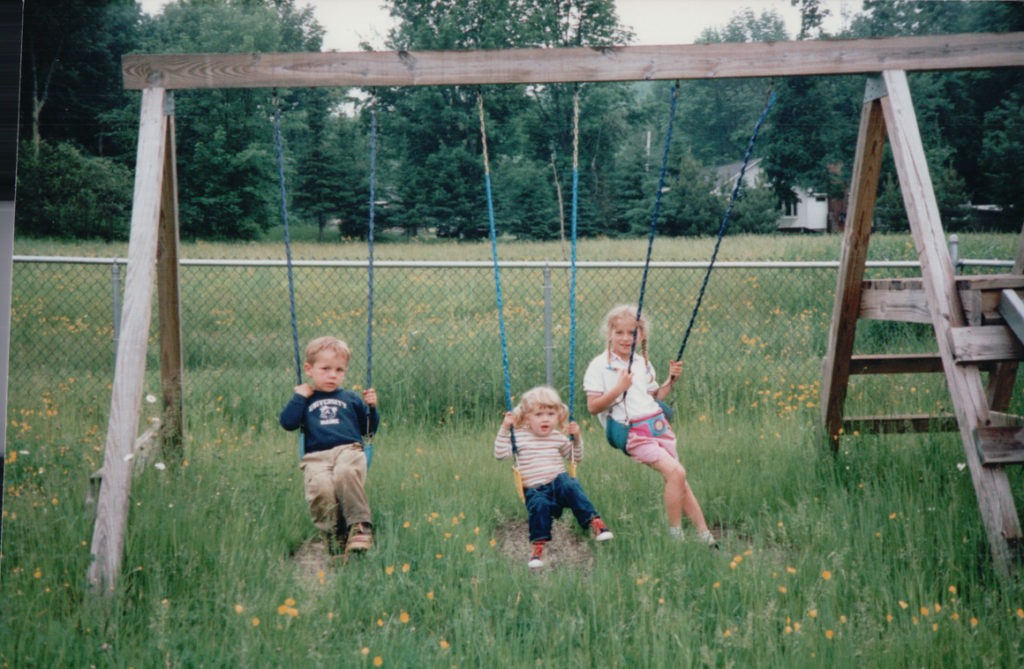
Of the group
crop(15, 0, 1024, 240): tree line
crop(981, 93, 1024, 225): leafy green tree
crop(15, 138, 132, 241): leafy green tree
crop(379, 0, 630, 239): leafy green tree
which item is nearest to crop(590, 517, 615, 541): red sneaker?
crop(15, 0, 1024, 240): tree line

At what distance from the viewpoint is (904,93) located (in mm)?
3533

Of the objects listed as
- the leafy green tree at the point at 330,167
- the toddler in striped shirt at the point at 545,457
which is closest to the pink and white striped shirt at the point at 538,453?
the toddler in striped shirt at the point at 545,457

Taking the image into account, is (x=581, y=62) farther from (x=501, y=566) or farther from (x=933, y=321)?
(x=501, y=566)

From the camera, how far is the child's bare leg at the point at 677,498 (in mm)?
3607

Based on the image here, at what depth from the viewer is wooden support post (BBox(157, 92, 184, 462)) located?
13.3 ft

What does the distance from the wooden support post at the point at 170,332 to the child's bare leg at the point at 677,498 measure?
2653 mm

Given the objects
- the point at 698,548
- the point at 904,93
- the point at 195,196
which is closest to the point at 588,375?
the point at 698,548

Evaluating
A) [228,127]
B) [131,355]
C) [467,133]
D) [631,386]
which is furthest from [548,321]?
[467,133]

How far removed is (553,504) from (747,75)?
7.32 ft

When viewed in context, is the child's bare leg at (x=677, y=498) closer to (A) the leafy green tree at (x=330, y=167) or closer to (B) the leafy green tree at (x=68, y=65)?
(B) the leafy green tree at (x=68, y=65)

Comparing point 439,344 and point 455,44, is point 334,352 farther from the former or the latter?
point 455,44

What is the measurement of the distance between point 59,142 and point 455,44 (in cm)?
484

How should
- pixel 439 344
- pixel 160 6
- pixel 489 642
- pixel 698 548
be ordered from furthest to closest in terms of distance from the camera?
pixel 439 344 < pixel 160 6 < pixel 698 548 < pixel 489 642

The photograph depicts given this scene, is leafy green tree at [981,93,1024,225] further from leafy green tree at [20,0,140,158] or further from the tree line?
leafy green tree at [20,0,140,158]
